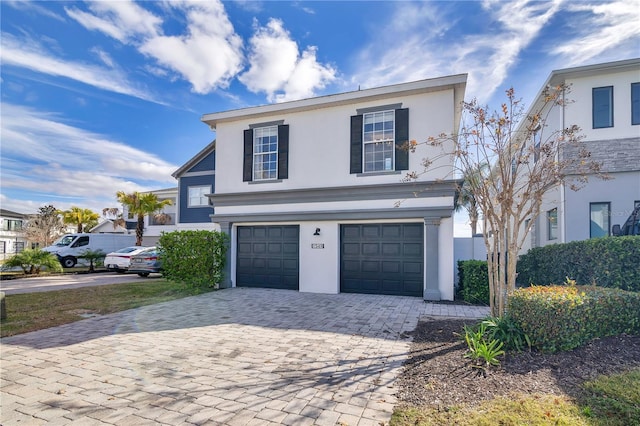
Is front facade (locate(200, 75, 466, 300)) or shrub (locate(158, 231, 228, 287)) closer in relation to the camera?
front facade (locate(200, 75, 466, 300))

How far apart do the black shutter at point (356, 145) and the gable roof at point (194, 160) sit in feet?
38.6

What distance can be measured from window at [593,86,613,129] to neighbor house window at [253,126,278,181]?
39.6 ft

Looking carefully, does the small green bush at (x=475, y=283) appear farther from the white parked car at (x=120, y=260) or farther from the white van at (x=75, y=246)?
the white van at (x=75, y=246)

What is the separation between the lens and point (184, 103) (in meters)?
12.8

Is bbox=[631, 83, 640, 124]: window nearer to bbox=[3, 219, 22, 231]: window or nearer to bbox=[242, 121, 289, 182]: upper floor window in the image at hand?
bbox=[242, 121, 289, 182]: upper floor window

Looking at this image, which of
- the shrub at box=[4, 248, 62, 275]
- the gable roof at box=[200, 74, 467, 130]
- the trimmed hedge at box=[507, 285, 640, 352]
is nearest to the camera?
the trimmed hedge at box=[507, 285, 640, 352]

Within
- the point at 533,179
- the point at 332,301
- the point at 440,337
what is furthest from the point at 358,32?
the point at 440,337

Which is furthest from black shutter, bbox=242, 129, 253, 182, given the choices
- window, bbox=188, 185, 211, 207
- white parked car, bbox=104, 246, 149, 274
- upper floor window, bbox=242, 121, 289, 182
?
white parked car, bbox=104, 246, 149, 274

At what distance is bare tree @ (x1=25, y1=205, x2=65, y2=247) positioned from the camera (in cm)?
2662

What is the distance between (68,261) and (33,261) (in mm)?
3272

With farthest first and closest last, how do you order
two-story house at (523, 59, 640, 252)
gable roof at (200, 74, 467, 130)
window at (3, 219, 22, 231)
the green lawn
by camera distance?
window at (3, 219, 22, 231) < two-story house at (523, 59, 640, 252) < gable roof at (200, 74, 467, 130) < the green lawn

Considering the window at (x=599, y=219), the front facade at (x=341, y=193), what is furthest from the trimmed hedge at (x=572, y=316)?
the window at (x=599, y=219)

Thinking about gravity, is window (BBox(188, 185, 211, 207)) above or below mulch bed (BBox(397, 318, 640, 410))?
above

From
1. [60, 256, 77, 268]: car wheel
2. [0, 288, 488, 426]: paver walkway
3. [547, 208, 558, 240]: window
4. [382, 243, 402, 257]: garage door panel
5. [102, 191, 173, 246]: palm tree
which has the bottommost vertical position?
[60, 256, 77, 268]: car wheel
